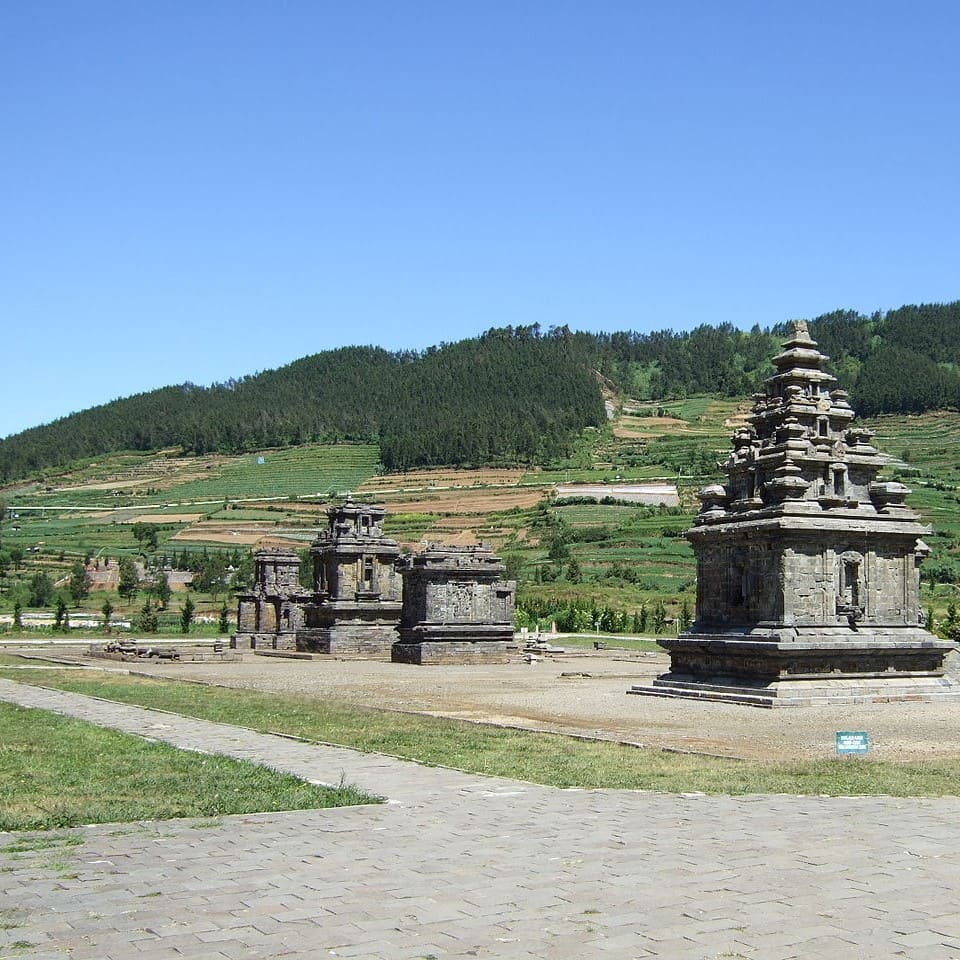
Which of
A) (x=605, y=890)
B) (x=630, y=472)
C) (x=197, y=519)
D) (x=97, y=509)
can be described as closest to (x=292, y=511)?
(x=197, y=519)

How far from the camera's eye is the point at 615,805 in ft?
35.1

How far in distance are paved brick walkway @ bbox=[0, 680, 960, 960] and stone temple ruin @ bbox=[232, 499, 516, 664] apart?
3077 centimetres

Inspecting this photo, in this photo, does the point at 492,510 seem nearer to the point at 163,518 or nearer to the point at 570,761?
the point at 163,518

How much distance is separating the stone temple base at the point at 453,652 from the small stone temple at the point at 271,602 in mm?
11283

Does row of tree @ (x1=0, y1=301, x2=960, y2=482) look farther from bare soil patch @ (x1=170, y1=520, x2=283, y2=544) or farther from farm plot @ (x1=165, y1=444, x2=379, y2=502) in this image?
bare soil patch @ (x1=170, y1=520, x2=283, y2=544)

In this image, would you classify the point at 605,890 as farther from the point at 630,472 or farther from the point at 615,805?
the point at 630,472

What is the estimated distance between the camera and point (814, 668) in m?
22.9

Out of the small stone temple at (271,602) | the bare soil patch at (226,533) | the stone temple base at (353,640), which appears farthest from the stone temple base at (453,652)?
the bare soil patch at (226,533)

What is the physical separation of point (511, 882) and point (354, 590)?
1583 inches

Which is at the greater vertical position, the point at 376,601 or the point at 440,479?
the point at 440,479

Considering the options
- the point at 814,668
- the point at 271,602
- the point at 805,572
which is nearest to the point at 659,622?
the point at 271,602

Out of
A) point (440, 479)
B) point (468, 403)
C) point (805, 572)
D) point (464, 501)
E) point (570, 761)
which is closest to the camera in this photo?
point (570, 761)

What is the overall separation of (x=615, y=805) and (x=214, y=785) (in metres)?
3.75

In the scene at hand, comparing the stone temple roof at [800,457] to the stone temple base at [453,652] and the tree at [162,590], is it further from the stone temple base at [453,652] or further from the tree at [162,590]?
the tree at [162,590]
